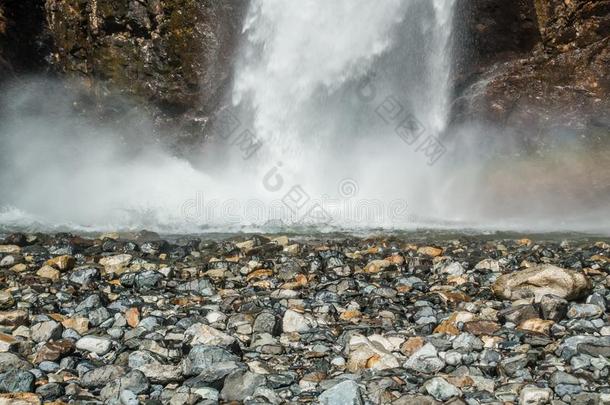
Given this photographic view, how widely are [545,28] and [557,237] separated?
6.08 metres

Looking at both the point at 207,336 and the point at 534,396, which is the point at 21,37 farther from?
the point at 534,396

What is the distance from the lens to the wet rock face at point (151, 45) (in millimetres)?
16438

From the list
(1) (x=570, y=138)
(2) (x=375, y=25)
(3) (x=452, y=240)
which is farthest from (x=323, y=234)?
(1) (x=570, y=138)

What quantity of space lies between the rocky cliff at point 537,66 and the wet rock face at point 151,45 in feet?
22.3

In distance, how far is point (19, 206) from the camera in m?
15.7

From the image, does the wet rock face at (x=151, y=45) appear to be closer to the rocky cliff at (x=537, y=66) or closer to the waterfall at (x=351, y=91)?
the waterfall at (x=351, y=91)

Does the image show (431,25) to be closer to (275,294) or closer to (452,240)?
(452,240)

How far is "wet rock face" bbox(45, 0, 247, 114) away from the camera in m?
16.4

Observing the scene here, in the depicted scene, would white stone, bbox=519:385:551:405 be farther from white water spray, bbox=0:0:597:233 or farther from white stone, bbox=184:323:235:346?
white water spray, bbox=0:0:597:233

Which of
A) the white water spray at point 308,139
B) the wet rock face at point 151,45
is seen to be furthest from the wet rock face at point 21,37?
the white water spray at point 308,139

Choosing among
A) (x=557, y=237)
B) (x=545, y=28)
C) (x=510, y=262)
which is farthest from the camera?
(x=545, y=28)

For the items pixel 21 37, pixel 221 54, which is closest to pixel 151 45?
pixel 221 54

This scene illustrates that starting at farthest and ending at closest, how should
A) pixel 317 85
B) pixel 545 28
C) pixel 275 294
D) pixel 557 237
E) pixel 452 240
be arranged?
pixel 317 85 → pixel 545 28 → pixel 557 237 → pixel 452 240 → pixel 275 294

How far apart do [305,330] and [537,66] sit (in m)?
12.9
